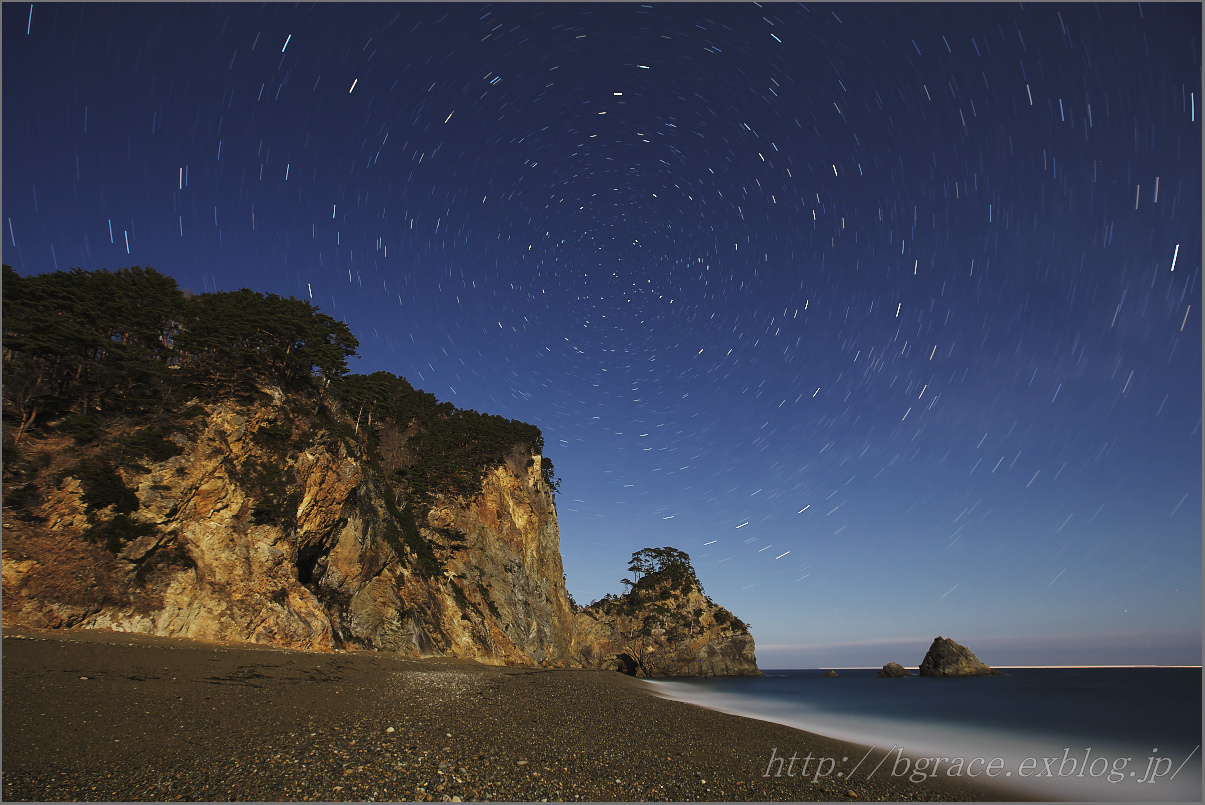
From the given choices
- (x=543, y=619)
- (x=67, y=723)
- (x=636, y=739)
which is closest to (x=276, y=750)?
(x=67, y=723)

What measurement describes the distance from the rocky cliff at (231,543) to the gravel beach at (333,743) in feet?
11.5

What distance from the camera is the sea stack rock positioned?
91000mm

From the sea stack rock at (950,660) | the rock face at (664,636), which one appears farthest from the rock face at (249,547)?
the sea stack rock at (950,660)

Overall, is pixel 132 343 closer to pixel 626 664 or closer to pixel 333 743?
pixel 333 743

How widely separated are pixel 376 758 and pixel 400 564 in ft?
96.6

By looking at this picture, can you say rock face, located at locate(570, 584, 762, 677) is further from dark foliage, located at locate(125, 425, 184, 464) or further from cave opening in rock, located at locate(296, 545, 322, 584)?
dark foliage, located at locate(125, 425, 184, 464)

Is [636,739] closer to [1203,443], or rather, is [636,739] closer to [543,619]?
[1203,443]

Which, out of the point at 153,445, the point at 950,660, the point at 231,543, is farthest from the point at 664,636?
the point at 153,445

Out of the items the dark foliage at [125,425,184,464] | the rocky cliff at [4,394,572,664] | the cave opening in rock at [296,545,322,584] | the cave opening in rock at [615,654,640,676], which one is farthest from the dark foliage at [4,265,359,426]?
the cave opening in rock at [615,654,640,676]

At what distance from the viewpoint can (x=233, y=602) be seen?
73.2ft

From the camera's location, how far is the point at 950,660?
91.2m

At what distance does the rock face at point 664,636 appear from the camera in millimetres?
80000

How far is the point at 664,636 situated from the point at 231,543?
72835mm

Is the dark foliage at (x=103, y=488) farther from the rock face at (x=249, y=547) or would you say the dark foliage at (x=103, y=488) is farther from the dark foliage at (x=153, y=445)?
the dark foliage at (x=153, y=445)
